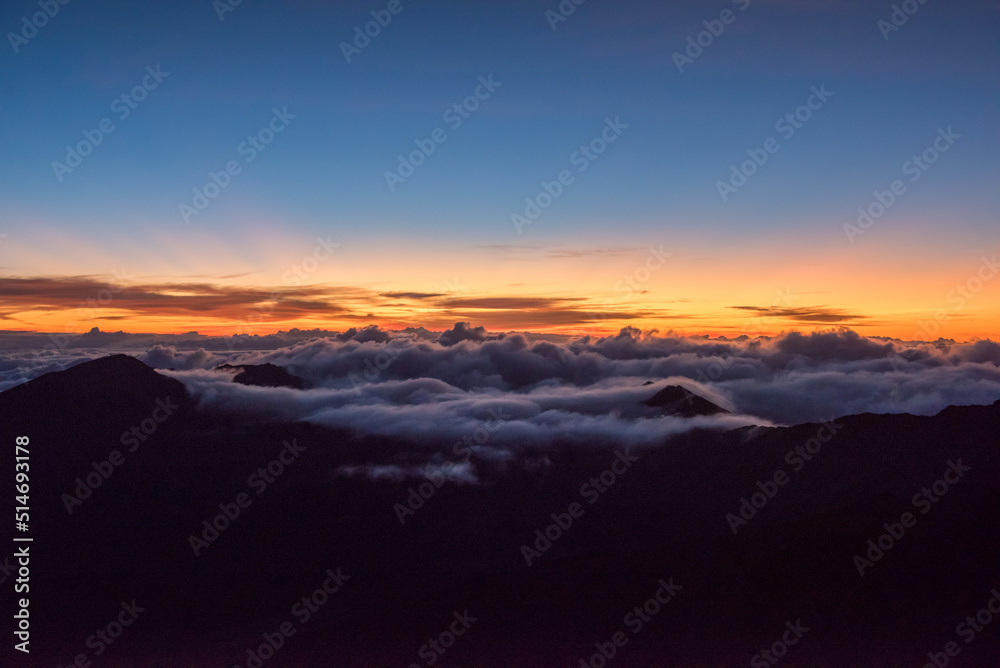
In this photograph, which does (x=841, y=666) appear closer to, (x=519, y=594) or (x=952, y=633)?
(x=952, y=633)

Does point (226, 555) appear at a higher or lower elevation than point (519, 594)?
lower

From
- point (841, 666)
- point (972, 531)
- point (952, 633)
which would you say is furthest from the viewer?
point (972, 531)

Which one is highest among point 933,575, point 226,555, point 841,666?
point 933,575

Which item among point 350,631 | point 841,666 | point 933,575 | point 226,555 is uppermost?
point 933,575

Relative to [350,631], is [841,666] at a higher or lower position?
higher

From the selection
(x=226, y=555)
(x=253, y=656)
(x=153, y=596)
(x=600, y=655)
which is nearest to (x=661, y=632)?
(x=600, y=655)

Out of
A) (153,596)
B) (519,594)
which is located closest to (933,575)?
(519,594)

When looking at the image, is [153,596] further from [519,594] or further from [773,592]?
[773,592]

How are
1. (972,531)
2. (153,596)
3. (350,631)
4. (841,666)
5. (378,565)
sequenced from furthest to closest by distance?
1. (378,565)
2. (153,596)
3. (972,531)
4. (350,631)
5. (841,666)

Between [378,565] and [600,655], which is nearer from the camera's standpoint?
[600,655]
